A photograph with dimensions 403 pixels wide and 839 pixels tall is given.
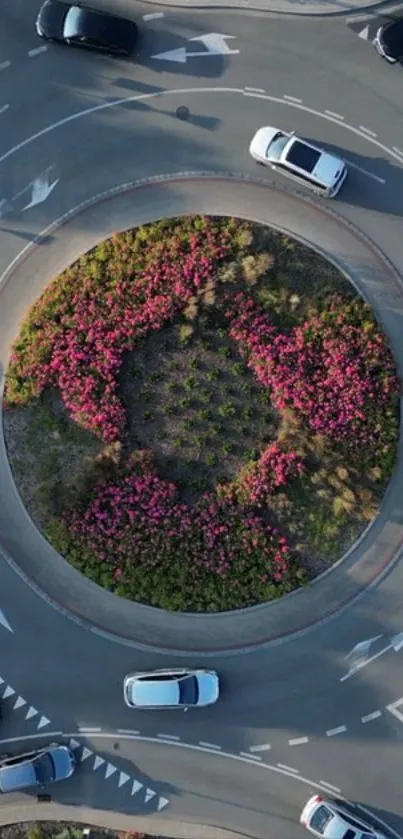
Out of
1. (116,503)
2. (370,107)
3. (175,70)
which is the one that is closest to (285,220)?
(370,107)

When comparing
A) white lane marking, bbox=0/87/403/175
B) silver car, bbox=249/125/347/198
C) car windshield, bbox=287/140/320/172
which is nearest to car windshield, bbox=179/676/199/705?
white lane marking, bbox=0/87/403/175

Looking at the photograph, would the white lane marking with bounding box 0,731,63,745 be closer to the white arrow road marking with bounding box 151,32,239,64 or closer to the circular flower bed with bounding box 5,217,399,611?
the circular flower bed with bounding box 5,217,399,611

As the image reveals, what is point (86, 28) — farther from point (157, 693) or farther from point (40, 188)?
point (157, 693)

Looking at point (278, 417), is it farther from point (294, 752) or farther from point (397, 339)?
point (294, 752)

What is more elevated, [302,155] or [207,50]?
[207,50]

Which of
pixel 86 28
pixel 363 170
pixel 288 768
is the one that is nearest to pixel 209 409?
pixel 363 170

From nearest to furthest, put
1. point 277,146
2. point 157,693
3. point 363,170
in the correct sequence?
1. point 277,146
2. point 157,693
3. point 363,170

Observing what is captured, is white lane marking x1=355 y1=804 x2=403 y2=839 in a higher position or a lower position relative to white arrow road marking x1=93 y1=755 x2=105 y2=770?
higher

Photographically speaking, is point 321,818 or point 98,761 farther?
point 98,761
